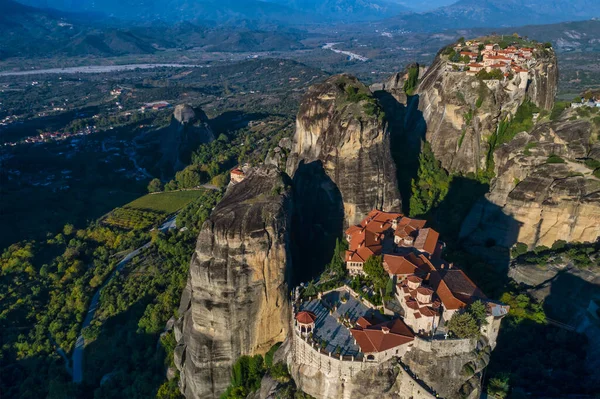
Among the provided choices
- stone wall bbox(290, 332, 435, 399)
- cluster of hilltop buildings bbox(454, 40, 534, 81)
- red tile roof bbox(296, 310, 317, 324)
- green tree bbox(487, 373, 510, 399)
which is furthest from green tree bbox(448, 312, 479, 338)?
cluster of hilltop buildings bbox(454, 40, 534, 81)

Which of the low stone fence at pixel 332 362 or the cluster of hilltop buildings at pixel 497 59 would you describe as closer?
the low stone fence at pixel 332 362

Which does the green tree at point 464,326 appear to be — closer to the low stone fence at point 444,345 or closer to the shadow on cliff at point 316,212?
the low stone fence at point 444,345

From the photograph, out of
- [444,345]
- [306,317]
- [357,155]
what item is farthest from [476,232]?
[306,317]

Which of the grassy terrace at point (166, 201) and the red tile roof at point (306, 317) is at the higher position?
the red tile roof at point (306, 317)

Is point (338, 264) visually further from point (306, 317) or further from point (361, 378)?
point (361, 378)

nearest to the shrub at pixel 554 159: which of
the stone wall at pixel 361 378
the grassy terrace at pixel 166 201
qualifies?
the stone wall at pixel 361 378

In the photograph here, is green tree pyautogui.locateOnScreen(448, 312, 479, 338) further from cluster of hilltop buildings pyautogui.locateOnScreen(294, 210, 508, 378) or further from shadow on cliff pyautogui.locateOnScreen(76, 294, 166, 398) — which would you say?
shadow on cliff pyautogui.locateOnScreen(76, 294, 166, 398)
